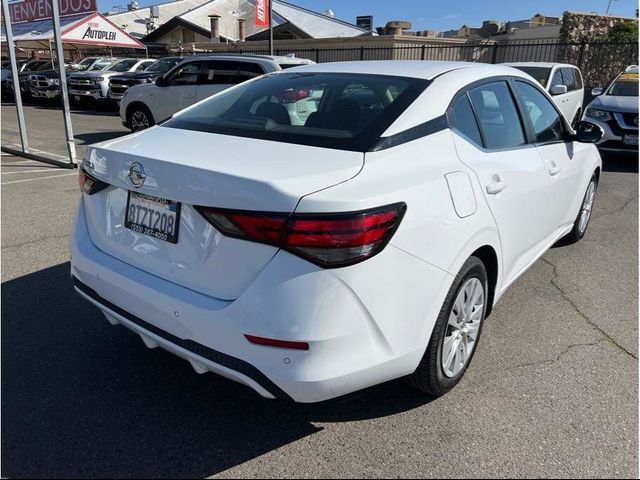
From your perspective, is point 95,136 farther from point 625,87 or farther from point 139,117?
point 625,87

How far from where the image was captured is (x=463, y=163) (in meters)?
2.63

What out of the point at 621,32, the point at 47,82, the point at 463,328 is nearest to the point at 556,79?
the point at 463,328

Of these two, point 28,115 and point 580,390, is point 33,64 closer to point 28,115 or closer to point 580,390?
point 28,115

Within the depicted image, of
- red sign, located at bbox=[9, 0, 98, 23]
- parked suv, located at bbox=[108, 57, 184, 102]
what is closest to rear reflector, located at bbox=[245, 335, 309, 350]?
red sign, located at bbox=[9, 0, 98, 23]

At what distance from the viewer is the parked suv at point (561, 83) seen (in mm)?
10320

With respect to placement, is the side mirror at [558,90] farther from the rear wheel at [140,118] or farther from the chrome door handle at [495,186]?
the chrome door handle at [495,186]

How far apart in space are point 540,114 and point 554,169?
441 millimetres

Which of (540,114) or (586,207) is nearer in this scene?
(540,114)

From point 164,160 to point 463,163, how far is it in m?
1.41

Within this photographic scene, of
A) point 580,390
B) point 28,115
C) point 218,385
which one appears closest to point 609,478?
point 580,390

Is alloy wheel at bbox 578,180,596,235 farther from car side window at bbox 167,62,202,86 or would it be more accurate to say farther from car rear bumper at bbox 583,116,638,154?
car side window at bbox 167,62,202,86

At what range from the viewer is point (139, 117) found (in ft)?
35.7

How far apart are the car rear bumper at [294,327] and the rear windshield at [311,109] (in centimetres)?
69

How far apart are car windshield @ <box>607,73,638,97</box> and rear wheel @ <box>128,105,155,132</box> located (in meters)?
9.13
